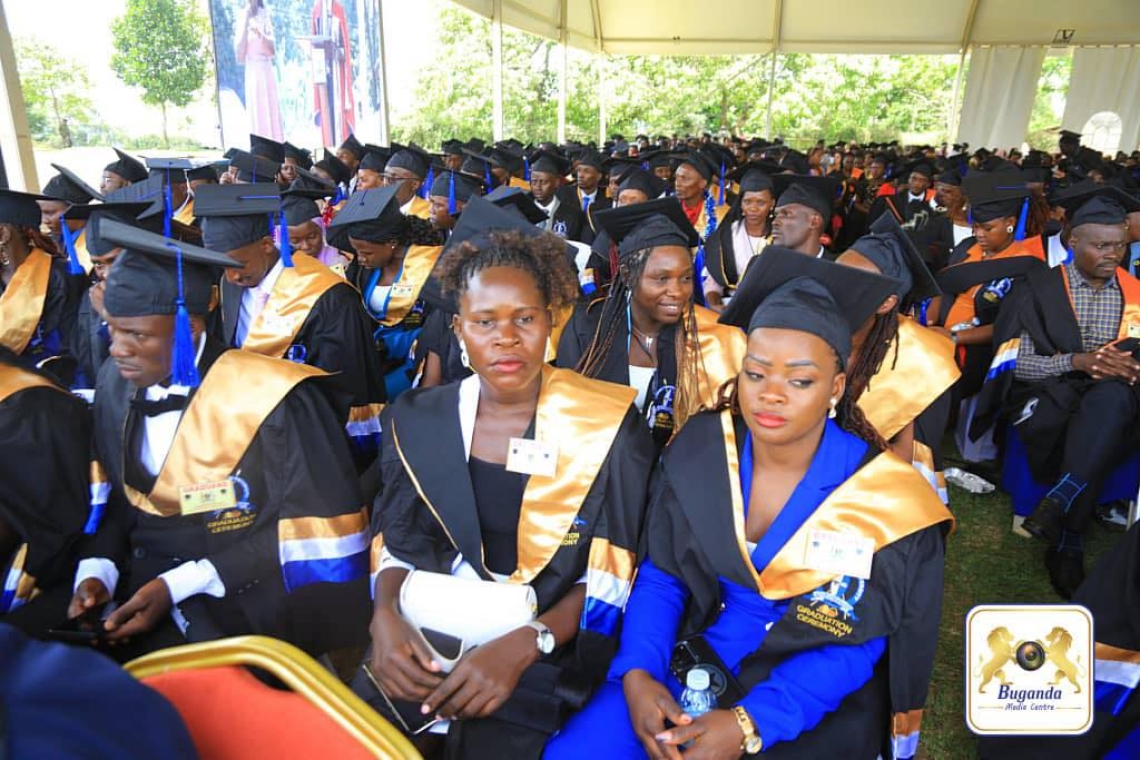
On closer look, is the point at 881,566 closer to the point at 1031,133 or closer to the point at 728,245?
the point at 728,245

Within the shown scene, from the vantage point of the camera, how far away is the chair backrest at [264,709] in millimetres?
958

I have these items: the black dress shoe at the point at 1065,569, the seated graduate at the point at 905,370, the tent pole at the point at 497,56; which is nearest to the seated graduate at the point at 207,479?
the seated graduate at the point at 905,370

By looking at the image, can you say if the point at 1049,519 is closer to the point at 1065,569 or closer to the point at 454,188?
the point at 1065,569

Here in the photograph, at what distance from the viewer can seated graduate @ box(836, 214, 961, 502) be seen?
105 inches

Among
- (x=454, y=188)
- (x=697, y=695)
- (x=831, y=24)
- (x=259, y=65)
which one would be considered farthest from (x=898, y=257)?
(x=831, y=24)

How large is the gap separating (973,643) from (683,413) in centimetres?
136

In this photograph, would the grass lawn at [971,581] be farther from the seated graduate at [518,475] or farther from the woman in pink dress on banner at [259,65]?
the woman in pink dress on banner at [259,65]

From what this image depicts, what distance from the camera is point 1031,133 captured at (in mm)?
19859

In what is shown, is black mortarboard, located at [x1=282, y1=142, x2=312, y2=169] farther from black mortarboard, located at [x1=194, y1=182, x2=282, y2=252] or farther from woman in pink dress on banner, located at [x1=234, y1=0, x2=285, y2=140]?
black mortarboard, located at [x1=194, y1=182, x2=282, y2=252]

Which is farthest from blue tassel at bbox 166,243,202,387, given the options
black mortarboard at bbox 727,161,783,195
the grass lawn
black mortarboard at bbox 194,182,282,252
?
black mortarboard at bbox 727,161,783,195

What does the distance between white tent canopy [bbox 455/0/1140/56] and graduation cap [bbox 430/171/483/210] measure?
1104cm

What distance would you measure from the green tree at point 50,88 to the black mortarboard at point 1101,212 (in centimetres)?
749

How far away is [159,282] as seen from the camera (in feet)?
6.89

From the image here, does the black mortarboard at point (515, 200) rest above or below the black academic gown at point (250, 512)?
above
